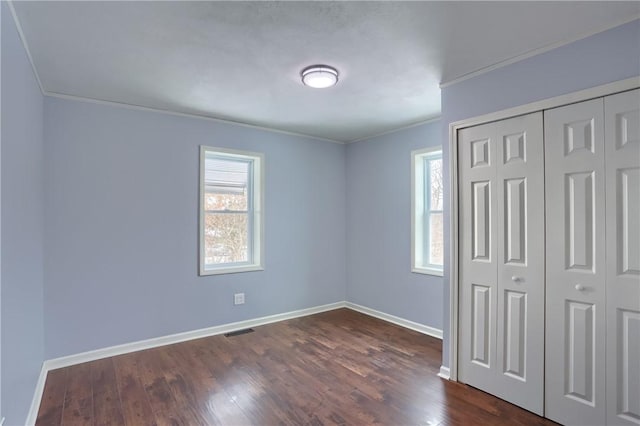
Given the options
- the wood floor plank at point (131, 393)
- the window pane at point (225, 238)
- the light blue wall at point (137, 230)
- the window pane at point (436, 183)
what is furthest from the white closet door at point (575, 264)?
the window pane at point (225, 238)

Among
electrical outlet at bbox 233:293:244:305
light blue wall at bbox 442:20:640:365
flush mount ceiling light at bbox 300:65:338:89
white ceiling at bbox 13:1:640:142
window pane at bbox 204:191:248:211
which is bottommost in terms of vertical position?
electrical outlet at bbox 233:293:244:305

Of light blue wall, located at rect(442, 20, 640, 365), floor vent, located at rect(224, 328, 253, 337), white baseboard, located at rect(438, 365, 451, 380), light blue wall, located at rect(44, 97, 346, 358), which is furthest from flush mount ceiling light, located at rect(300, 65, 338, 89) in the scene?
floor vent, located at rect(224, 328, 253, 337)

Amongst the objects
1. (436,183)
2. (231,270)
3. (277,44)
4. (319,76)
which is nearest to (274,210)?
(231,270)

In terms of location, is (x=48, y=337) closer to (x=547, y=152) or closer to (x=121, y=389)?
(x=121, y=389)

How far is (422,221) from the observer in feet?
13.8

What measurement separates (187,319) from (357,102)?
117 inches

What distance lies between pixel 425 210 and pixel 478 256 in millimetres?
1543

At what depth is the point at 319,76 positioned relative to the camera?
2654mm

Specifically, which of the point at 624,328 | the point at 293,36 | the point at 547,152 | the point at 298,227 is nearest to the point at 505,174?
the point at 547,152

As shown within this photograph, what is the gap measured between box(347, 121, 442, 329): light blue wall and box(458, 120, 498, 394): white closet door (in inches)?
45.3

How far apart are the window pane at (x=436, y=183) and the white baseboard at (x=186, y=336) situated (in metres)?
1.46

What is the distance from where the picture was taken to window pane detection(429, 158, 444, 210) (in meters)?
4.08

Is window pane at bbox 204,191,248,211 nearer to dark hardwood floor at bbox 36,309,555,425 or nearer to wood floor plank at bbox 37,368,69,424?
dark hardwood floor at bbox 36,309,555,425

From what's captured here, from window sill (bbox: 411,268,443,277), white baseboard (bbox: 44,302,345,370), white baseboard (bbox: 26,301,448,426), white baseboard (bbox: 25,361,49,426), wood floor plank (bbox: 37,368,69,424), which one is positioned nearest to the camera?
white baseboard (bbox: 25,361,49,426)
